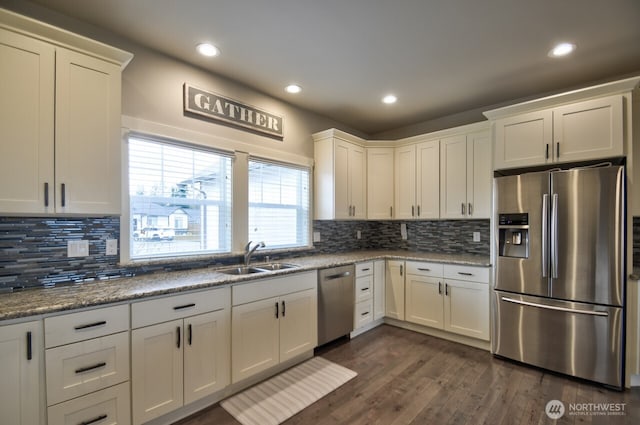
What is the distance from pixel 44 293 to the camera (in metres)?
1.75

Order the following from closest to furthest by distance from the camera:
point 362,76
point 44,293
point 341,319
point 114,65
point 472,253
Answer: point 44,293 → point 114,65 → point 362,76 → point 341,319 → point 472,253

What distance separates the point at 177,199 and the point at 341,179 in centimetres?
195

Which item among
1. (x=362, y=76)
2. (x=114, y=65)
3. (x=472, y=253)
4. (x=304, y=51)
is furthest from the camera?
(x=472, y=253)

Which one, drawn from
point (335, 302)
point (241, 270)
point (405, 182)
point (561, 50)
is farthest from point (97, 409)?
point (561, 50)

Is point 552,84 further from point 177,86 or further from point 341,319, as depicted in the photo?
point 177,86

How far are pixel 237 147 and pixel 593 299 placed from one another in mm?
3440

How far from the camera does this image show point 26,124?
5.39 ft

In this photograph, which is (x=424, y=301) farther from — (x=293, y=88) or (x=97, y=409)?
(x=97, y=409)

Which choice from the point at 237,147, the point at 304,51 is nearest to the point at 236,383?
the point at 237,147

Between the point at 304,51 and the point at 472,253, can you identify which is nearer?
the point at 304,51

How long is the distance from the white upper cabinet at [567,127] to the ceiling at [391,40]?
0.35 meters

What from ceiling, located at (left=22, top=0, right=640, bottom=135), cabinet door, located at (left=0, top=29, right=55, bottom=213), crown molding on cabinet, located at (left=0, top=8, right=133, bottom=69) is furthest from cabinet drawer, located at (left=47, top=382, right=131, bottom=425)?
ceiling, located at (left=22, top=0, right=640, bottom=135)

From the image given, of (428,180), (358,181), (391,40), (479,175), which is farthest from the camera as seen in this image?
(358,181)

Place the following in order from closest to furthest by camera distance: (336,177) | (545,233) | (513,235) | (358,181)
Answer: (545,233) < (513,235) < (336,177) < (358,181)
